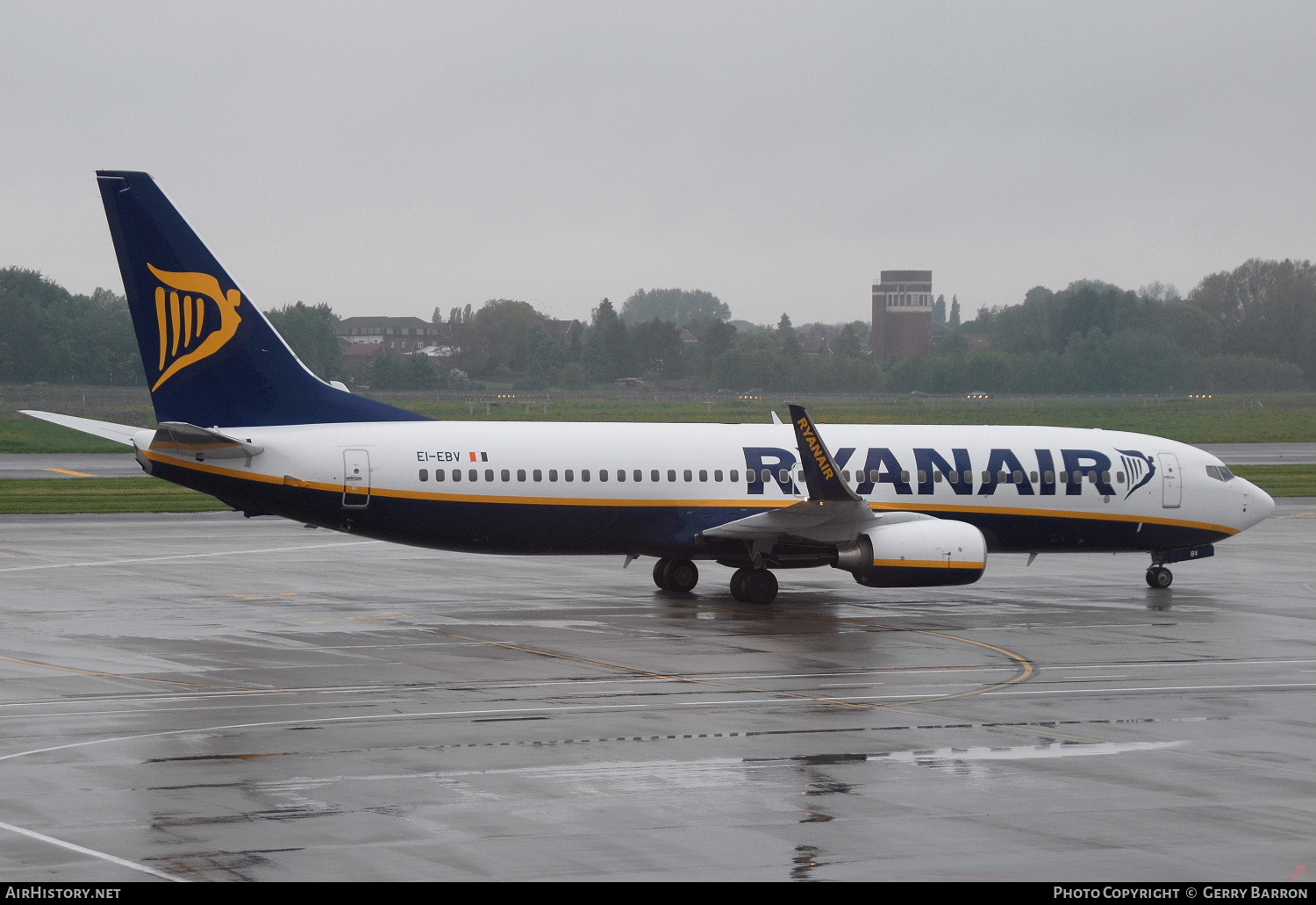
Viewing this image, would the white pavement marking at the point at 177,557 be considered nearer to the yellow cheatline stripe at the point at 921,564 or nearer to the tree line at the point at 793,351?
the yellow cheatline stripe at the point at 921,564

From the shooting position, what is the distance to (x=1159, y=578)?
35031 mm

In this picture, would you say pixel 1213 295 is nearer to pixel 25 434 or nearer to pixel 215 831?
pixel 25 434

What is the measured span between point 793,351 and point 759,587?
409 feet

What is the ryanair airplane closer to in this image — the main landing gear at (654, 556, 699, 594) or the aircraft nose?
the main landing gear at (654, 556, 699, 594)

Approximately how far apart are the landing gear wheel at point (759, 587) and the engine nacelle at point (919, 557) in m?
2.37

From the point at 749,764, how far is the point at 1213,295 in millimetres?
146687

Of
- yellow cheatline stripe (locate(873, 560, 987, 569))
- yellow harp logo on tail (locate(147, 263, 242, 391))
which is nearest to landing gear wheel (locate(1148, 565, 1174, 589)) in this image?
yellow cheatline stripe (locate(873, 560, 987, 569))

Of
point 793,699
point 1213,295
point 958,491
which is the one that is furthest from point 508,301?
point 793,699

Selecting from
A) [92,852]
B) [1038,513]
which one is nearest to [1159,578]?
[1038,513]

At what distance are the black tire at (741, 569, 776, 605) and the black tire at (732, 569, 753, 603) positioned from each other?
0.11ft

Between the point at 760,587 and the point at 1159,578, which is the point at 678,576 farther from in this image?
the point at 1159,578

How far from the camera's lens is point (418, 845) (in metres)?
13.2

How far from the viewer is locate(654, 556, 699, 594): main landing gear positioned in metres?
33.0

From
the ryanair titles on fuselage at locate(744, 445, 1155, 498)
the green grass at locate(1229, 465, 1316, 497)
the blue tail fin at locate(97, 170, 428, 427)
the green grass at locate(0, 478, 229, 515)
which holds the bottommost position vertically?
the green grass at locate(0, 478, 229, 515)
